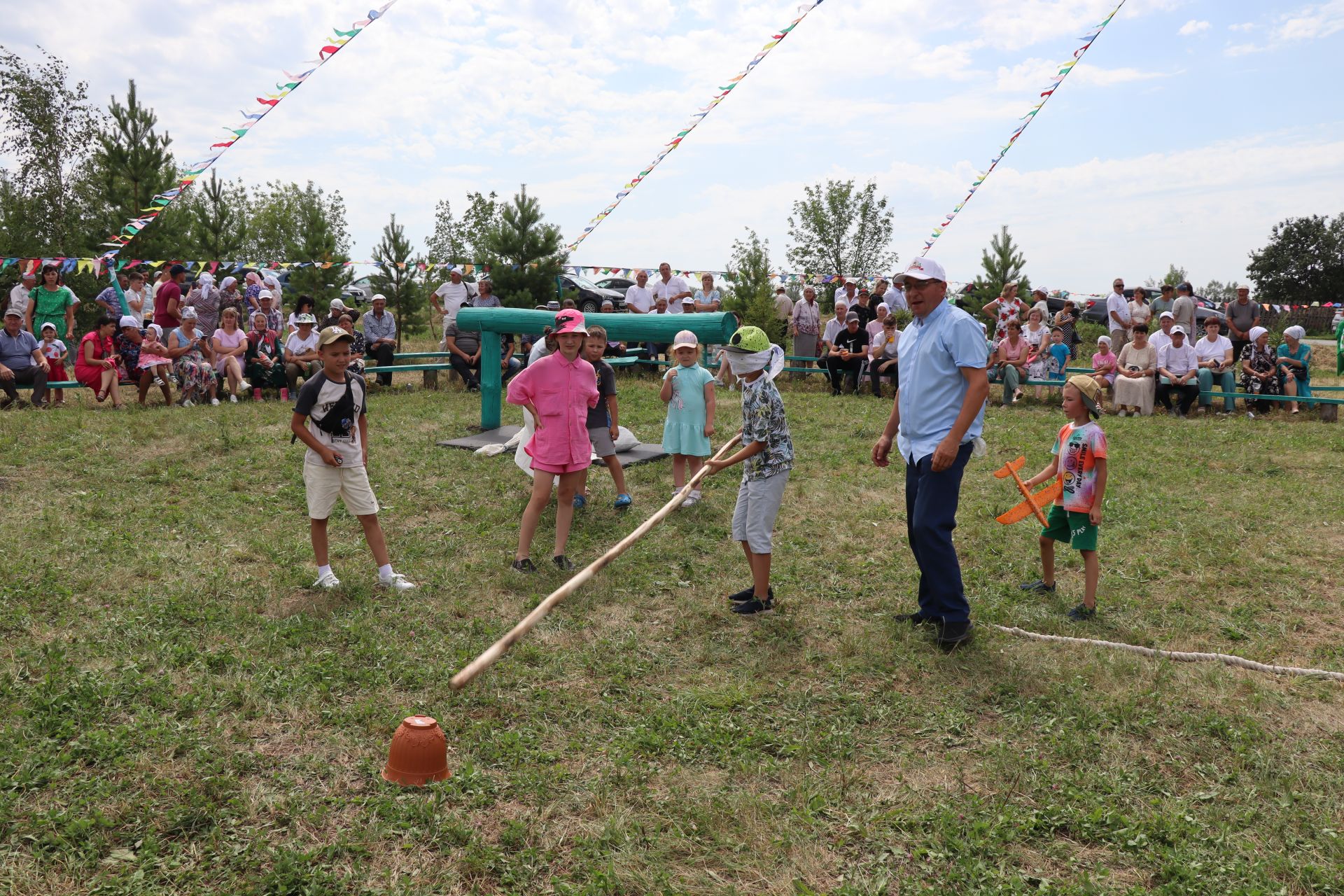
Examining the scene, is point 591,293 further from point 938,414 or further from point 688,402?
point 938,414

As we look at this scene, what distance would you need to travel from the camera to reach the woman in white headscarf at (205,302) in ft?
47.6

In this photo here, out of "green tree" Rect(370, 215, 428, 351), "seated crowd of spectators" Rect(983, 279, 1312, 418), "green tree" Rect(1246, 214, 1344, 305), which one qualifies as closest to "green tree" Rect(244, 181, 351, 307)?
"green tree" Rect(370, 215, 428, 351)

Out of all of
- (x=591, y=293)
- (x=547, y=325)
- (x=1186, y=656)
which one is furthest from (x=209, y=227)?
(x=1186, y=656)

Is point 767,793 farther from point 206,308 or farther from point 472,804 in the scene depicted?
point 206,308

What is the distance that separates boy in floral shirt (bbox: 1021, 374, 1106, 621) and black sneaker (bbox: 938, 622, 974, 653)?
40.1 inches

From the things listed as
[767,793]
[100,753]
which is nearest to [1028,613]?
[767,793]

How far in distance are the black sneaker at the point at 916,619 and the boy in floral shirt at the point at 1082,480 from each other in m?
0.93

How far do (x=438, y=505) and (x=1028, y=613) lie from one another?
481 centimetres

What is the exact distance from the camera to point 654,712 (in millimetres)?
4594

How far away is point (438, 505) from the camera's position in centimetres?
848

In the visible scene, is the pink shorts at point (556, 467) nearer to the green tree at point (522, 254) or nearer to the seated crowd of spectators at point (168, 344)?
the seated crowd of spectators at point (168, 344)

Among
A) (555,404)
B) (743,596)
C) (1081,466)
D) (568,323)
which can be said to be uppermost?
(568,323)

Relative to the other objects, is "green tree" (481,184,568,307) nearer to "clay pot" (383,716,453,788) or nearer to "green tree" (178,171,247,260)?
"green tree" (178,171,247,260)

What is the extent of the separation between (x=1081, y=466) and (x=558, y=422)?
11.1ft
